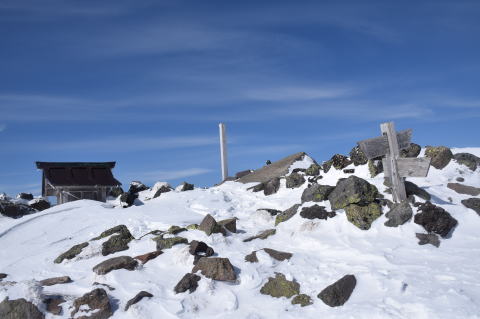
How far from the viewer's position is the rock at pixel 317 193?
1352 cm

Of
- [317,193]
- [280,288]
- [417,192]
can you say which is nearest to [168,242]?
[280,288]

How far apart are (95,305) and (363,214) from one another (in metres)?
7.12

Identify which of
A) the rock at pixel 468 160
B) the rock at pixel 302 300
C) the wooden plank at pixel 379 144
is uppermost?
the wooden plank at pixel 379 144

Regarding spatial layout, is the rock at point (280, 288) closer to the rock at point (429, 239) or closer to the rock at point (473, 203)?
the rock at point (429, 239)

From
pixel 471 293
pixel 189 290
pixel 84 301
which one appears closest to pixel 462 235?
pixel 471 293

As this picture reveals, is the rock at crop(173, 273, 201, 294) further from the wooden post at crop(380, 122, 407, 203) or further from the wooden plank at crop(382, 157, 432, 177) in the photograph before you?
the wooden plank at crop(382, 157, 432, 177)

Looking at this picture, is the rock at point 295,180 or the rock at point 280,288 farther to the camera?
the rock at point 295,180

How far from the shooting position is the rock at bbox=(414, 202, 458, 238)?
11.2 metres

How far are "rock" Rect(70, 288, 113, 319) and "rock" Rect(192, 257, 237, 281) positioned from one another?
6.57ft

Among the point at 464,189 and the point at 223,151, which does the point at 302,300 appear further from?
the point at 223,151

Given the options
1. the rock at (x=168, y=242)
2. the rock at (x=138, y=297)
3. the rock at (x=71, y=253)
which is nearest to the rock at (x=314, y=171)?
the rock at (x=168, y=242)

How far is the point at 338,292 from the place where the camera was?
8.68 metres

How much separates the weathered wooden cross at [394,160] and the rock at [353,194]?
0.64m

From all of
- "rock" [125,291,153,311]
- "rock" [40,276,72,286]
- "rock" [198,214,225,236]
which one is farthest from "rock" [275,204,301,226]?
"rock" [40,276,72,286]
